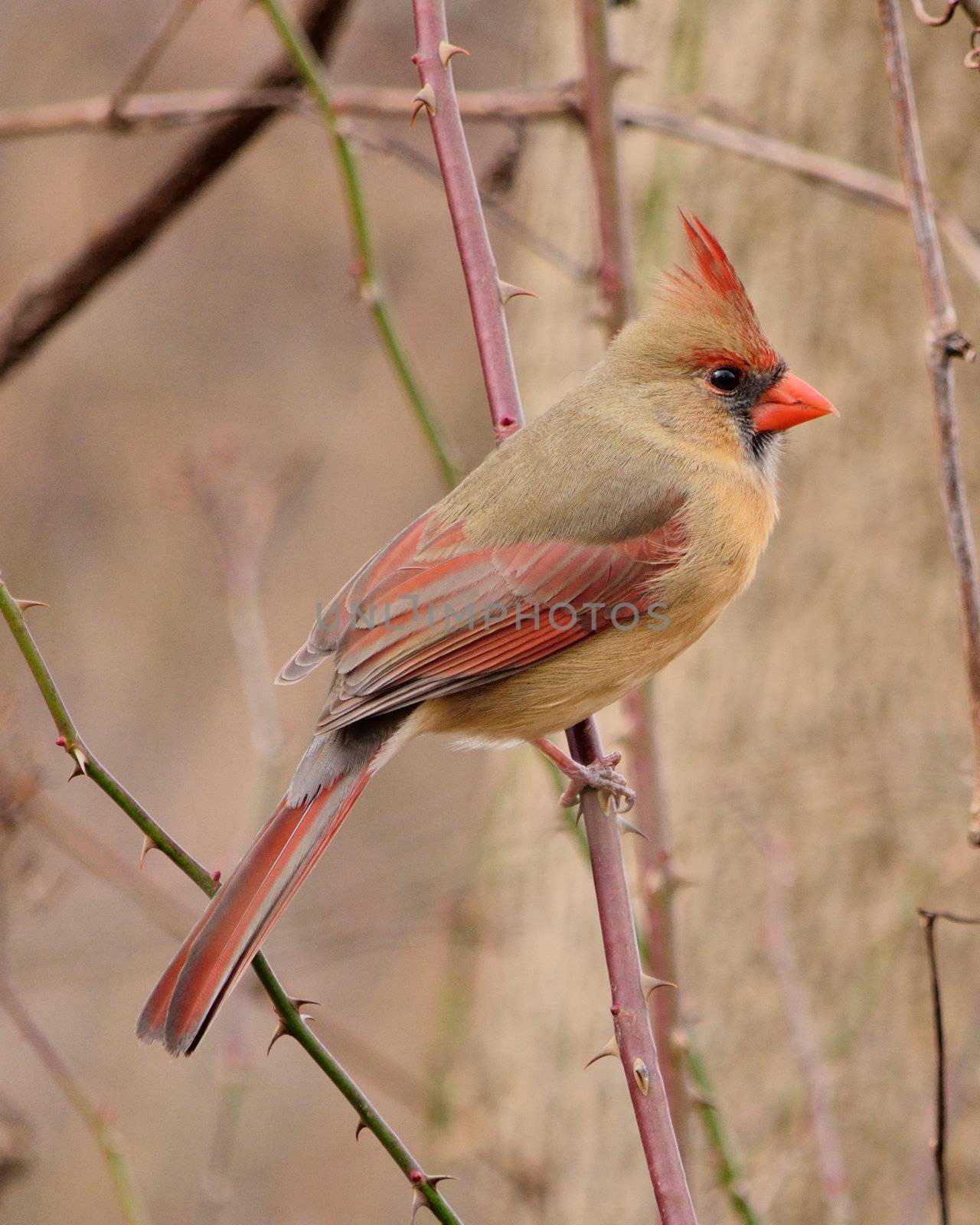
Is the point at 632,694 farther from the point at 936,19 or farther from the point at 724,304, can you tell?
the point at 936,19

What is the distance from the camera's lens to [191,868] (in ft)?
5.79

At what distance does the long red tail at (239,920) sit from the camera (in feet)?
6.72

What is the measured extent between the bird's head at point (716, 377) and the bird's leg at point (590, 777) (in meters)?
0.75

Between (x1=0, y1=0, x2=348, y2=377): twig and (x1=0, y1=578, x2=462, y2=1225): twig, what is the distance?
1.94 meters

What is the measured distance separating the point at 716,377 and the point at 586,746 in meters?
0.91

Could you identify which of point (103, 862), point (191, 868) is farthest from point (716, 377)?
point (191, 868)

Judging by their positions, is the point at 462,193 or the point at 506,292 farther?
the point at 506,292

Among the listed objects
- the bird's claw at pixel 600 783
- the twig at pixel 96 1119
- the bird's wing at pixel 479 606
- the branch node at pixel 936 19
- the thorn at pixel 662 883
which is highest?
the branch node at pixel 936 19

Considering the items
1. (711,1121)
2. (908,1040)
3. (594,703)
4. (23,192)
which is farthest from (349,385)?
(711,1121)

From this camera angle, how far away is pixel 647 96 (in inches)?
167

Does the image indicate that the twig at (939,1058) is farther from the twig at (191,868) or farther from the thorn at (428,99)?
the thorn at (428,99)

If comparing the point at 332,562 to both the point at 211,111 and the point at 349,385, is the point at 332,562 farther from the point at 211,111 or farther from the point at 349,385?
the point at 211,111

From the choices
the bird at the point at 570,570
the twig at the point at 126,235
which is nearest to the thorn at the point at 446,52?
the bird at the point at 570,570

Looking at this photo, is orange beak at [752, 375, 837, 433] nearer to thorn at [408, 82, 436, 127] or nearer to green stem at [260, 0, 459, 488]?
green stem at [260, 0, 459, 488]
